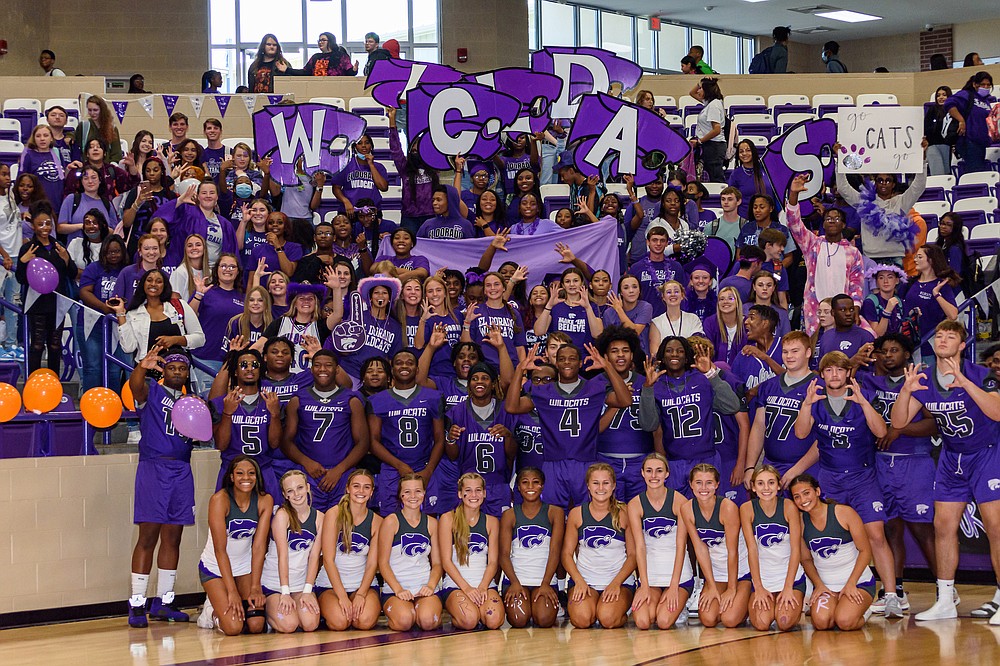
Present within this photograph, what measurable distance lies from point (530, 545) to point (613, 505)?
57cm

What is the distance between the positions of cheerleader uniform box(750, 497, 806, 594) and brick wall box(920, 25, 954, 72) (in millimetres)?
19395

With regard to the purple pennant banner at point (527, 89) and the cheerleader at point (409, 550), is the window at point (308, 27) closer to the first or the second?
the purple pennant banner at point (527, 89)

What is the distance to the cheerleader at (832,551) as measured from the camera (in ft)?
23.7

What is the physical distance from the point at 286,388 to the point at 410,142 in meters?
3.98

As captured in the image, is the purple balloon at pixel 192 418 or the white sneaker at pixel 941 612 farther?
the purple balloon at pixel 192 418

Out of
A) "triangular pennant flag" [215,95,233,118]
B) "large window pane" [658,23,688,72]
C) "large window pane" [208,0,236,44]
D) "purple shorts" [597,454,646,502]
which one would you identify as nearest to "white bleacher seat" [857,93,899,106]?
→ "triangular pennant flag" [215,95,233,118]

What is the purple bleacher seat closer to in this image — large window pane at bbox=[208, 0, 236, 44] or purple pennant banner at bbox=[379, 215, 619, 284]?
purple pennant banner at bbox=[379, 215, 619, 284]

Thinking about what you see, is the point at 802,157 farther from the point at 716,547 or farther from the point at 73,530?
the point at 73,530

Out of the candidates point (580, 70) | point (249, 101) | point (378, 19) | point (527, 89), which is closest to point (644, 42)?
point (378, 19)

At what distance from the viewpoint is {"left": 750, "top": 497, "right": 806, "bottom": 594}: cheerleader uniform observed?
291 inches

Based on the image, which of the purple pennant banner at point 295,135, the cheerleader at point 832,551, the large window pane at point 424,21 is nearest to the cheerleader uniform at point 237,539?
the cheerleader at point 832,551

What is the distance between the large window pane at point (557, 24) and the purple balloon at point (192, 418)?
15646mm

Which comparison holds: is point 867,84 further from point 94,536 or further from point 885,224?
point 94,536

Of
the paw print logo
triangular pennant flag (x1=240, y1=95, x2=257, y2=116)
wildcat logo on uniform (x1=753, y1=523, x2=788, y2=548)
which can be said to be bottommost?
wildcat logo on uniform (x1=753, y1=523, x2=788, y2=548)
